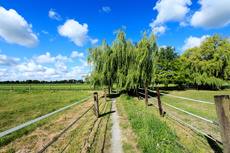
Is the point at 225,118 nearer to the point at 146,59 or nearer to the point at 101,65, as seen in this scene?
the point at 146,59

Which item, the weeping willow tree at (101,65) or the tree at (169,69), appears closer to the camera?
the weeping willow tree at (101,65)

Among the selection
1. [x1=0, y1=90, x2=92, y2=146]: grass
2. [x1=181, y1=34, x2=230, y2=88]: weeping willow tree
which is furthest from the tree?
[x1=0, y1=90, x2=92, y2=146]: grass

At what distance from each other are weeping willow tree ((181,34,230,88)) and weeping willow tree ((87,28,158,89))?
16.1 m

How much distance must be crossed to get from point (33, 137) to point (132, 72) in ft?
27.0

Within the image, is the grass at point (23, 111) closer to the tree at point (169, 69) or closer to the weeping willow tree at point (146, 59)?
the weeping willow tree at point (146, 59)

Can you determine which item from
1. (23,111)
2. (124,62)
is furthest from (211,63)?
(23,111)

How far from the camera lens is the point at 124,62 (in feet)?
36.0

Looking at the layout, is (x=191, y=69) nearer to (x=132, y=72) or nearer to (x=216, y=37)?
(x=216, y=37)

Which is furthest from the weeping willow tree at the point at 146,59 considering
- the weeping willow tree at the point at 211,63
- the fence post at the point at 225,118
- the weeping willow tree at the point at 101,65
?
the weeping willow tree at the point at 211,63

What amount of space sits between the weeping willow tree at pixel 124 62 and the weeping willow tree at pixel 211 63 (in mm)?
16113

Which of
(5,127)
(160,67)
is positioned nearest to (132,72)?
(5,127)

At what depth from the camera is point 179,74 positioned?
20797 mm

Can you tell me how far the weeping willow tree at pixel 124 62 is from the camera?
32.7ft

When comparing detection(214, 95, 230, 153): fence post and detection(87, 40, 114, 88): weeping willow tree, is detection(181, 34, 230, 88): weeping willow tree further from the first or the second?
detection(214, 95, 230, 153): fence post
